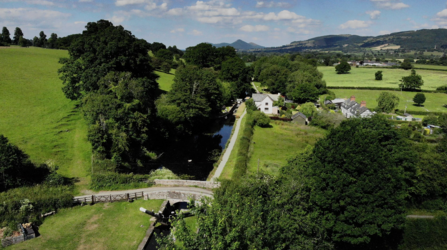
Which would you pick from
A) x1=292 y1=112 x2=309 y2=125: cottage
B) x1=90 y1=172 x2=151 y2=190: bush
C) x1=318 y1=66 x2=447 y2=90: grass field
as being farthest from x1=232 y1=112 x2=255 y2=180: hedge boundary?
x1=318 y1=66 x2=447 y2=90: grass field

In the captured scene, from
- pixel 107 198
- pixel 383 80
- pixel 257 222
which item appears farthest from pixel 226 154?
pixel 383 80

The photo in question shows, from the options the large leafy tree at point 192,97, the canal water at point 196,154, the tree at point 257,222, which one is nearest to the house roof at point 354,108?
the canal water at point 196,154

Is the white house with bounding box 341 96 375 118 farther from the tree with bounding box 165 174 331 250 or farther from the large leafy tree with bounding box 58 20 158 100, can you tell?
the large leafy tree with bounding box 58 20 158 100

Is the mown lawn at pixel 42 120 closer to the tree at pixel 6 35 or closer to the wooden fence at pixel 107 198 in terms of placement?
the wooden fence at pixel 107 198

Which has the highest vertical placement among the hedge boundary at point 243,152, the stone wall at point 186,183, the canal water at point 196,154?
the hedge boundary at point 243,152

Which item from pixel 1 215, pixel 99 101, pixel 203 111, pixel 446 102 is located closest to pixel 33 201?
pixel 1 215

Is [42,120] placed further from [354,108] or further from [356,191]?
[354,108]
